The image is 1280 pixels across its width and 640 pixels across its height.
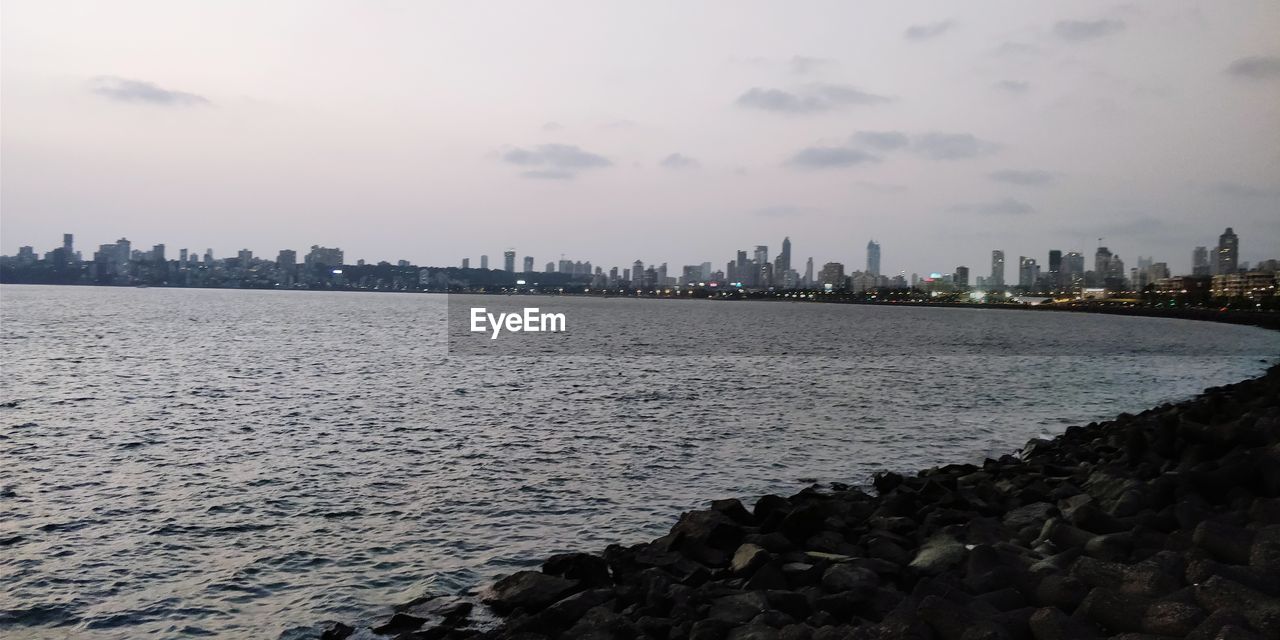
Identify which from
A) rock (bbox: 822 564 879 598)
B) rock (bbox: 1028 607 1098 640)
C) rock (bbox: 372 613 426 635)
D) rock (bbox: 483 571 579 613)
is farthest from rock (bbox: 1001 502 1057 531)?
rock (bbox: 372 613 426 635)

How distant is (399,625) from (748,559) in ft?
15.8

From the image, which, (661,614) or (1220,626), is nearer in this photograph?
(1220,626)

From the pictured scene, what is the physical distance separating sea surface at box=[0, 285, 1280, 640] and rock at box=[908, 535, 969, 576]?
18.8ft

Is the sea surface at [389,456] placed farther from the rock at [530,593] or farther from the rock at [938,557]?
Result: the rock at [938,557]

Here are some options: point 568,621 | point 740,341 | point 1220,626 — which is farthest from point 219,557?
point 740,341

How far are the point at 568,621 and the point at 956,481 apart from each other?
34.4 feet

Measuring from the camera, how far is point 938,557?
11.0 metres

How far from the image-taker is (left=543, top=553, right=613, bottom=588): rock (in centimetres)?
1197

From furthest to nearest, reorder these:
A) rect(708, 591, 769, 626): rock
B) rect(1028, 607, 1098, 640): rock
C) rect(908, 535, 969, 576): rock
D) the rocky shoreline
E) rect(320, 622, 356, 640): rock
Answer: rect(320, 622, 356, 640): rock → rect(908, 535, 969, 576): rock → rect(708, 591, 769, 626): rock → the rocky shoreline → rect(1028, 607, 1098, 640): rock

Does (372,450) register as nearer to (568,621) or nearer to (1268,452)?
(568,621)

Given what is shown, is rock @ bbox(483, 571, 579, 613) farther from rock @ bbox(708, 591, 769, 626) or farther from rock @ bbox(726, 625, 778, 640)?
rock @ bbox(726, 625, 778, 640)

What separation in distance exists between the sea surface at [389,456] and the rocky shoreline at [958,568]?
246 centimetres

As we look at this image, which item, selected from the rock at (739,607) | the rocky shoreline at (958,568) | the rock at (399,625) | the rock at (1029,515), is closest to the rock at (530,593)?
the rocky shoreline at (958,568)

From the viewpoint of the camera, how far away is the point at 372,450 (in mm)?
23984
